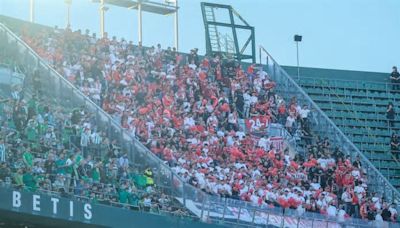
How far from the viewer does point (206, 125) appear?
26.6 meters

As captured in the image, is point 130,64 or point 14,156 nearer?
point 14,156

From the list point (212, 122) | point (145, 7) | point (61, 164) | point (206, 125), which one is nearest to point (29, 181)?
Answer: point (61, 164)

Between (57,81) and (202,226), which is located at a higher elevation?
(57,81)

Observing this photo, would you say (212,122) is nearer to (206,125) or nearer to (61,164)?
(206,125)

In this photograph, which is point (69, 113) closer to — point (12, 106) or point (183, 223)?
point (12, 106)

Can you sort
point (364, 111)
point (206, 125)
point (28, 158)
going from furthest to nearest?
1. point (364, 111)
2. point (206, 125)
3. point (28, 158)

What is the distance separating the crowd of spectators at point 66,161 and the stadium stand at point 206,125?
0.08 m

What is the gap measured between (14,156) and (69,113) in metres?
3.30

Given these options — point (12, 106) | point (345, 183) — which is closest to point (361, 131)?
point (345, 183)

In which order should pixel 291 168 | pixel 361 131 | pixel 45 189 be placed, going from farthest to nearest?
pixel 361 131 < pixel 291 168 < pixel 45 189

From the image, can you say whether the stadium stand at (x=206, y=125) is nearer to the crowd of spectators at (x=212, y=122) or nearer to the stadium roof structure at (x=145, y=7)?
the crowd of spectators at (x=212, y=122)

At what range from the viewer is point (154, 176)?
2186 cm

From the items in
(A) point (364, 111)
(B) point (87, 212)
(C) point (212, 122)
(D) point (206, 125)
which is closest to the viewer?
(B) point (87, 212)

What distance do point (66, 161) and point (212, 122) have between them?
7.87 m
